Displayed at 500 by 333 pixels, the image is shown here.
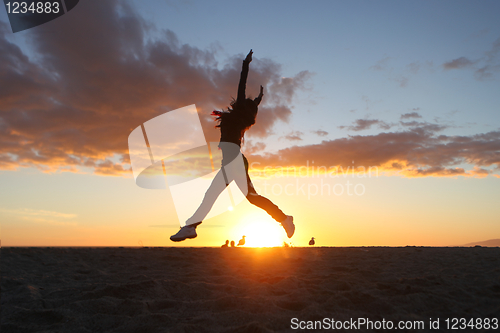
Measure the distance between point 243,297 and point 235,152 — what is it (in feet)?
8.00

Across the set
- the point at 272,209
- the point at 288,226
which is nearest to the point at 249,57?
the point at 272,209

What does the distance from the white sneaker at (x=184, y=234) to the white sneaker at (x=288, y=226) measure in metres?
1.63

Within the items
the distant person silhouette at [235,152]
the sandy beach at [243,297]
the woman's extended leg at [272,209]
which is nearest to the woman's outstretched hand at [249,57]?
the distant person silhouette at [235,152]

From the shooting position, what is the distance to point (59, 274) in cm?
475

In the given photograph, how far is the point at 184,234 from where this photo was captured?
4676 mm

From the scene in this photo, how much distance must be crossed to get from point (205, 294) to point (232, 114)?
116 inches

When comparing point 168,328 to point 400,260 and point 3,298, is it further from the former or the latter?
point 400,260

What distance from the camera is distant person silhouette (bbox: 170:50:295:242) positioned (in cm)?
490

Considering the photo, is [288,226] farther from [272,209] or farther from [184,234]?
[184,234]

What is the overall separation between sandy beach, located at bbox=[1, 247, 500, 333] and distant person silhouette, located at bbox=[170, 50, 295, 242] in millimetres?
809

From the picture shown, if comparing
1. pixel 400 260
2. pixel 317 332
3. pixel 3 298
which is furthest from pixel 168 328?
pixel 400 260

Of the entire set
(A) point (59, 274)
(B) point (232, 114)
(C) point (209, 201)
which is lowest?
(A) point (59, 274)

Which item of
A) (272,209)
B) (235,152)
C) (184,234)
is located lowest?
(184,234)

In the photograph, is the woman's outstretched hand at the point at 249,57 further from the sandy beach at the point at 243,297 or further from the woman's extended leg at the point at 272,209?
the sandy beach at the point at 243,297
